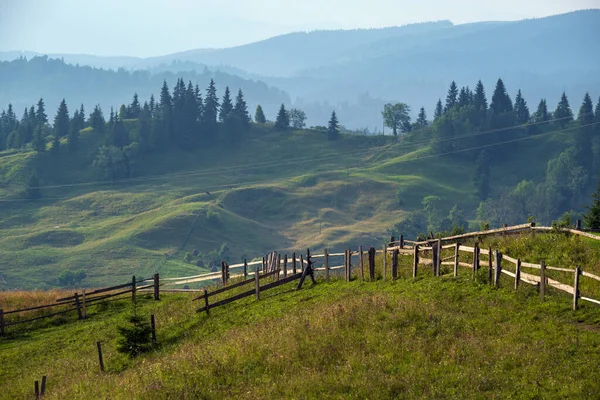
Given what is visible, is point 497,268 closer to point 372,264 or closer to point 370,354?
point 370,354

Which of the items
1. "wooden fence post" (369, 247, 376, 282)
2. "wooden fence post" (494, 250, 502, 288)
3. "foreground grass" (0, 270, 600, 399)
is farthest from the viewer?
"wooden fence post" (369, 247, 376, 282)

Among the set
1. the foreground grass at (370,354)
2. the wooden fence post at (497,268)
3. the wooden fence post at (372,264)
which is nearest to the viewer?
the foreground grass at (370,354)

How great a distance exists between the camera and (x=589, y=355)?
75.9 feet

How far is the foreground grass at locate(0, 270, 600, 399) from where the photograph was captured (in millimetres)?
22922

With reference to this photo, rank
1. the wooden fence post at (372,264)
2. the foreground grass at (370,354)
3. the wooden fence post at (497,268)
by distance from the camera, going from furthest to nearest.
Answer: the wooden fence post at (372,264) < the wooden fence post at (497,268) < the foreground grass at (370,354)

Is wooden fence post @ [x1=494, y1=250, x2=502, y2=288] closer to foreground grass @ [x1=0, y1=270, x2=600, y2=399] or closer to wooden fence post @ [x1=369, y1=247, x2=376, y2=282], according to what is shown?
foreground grass @ [x1=0, y1=270, x2=600, y2=399]

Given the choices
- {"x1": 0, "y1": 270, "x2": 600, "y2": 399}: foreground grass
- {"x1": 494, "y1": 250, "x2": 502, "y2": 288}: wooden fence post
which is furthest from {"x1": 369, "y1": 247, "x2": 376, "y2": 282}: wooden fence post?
{"x1": 494, "y1": 250, "x2": 502, "y2": 288}: wooden fence post

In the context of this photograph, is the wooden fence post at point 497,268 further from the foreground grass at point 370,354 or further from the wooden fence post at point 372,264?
the wooden fence post at point 372,264

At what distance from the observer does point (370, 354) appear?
25250mm

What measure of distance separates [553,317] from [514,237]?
12079 millimetres

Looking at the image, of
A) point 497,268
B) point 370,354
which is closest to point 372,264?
point 497,268

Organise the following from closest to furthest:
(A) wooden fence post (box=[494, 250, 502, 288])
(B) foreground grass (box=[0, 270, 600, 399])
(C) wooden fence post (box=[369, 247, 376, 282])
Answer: (B) foreground grass (box=[0, 270, 600, 399]) < (A) wooden fence post (box=[494, 250, 502, 288]) < (C) wooden fence post (box=[369, 247, 376, 282])

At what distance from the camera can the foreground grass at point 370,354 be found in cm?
2292

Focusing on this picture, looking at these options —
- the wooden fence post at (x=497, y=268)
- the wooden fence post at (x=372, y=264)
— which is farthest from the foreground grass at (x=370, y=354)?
the wooden fence post at (x=372, y=264)
